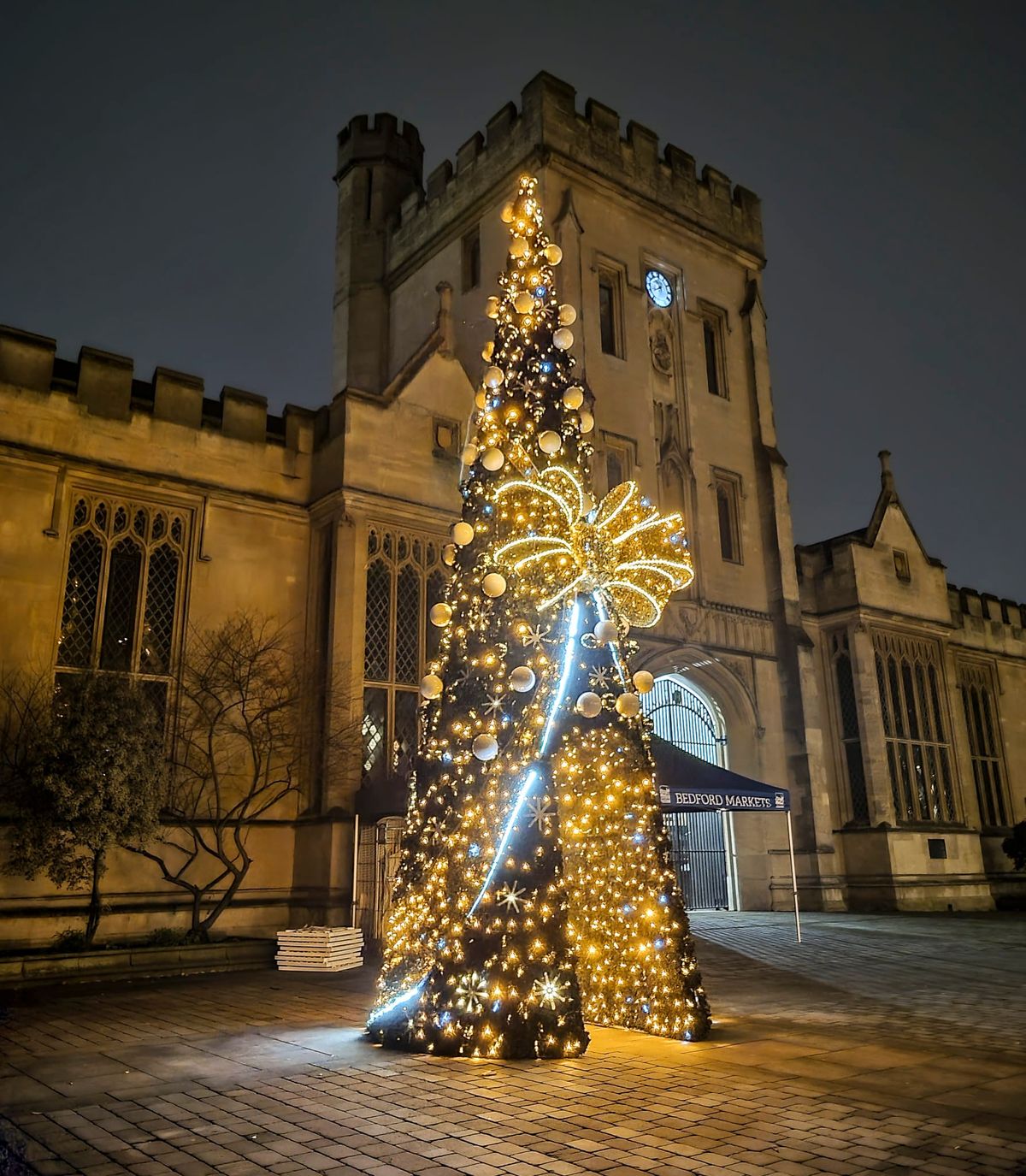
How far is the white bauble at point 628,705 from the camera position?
7.27 metres

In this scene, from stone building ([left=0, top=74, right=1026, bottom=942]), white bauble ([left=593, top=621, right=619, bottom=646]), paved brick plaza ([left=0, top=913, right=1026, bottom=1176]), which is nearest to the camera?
paved brick plaza ([left=0, top=913, right=1026, bottom=1176])

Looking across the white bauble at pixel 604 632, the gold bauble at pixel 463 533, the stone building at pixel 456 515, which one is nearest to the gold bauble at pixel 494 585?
the gold bauble at pixel 463 533

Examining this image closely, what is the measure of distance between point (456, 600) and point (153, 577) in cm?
782

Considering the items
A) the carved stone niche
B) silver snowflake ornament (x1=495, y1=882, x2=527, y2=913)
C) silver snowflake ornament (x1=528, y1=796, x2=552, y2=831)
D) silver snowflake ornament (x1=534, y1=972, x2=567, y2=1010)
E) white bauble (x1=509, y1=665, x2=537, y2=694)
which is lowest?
silver snowflake ornament (x1=534, y1=972, x2=567, y2=1010)

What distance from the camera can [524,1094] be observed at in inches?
204

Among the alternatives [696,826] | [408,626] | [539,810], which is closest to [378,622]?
[408,626]

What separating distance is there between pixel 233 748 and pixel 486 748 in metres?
7.98

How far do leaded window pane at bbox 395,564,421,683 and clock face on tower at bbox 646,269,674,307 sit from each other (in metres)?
9.47

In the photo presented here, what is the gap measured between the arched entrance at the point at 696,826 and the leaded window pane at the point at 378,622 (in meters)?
6.96

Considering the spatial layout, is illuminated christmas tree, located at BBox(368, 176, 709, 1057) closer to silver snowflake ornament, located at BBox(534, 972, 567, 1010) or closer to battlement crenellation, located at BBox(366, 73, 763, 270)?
silver snowflake ornament, located at BBox(534, 972, 567, 1010)

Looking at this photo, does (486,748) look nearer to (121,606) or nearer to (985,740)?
(121,606)

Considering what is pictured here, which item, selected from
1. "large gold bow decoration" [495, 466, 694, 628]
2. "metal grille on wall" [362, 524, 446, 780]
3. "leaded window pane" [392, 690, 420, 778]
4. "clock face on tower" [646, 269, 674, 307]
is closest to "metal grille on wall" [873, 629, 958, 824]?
"clock face on tower" [646, 269, 674, 307]

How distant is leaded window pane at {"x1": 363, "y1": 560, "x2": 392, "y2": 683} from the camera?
14.8 m

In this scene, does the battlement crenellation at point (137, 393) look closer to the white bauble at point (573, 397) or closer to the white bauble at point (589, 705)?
the white bauble at point (573, 397)
